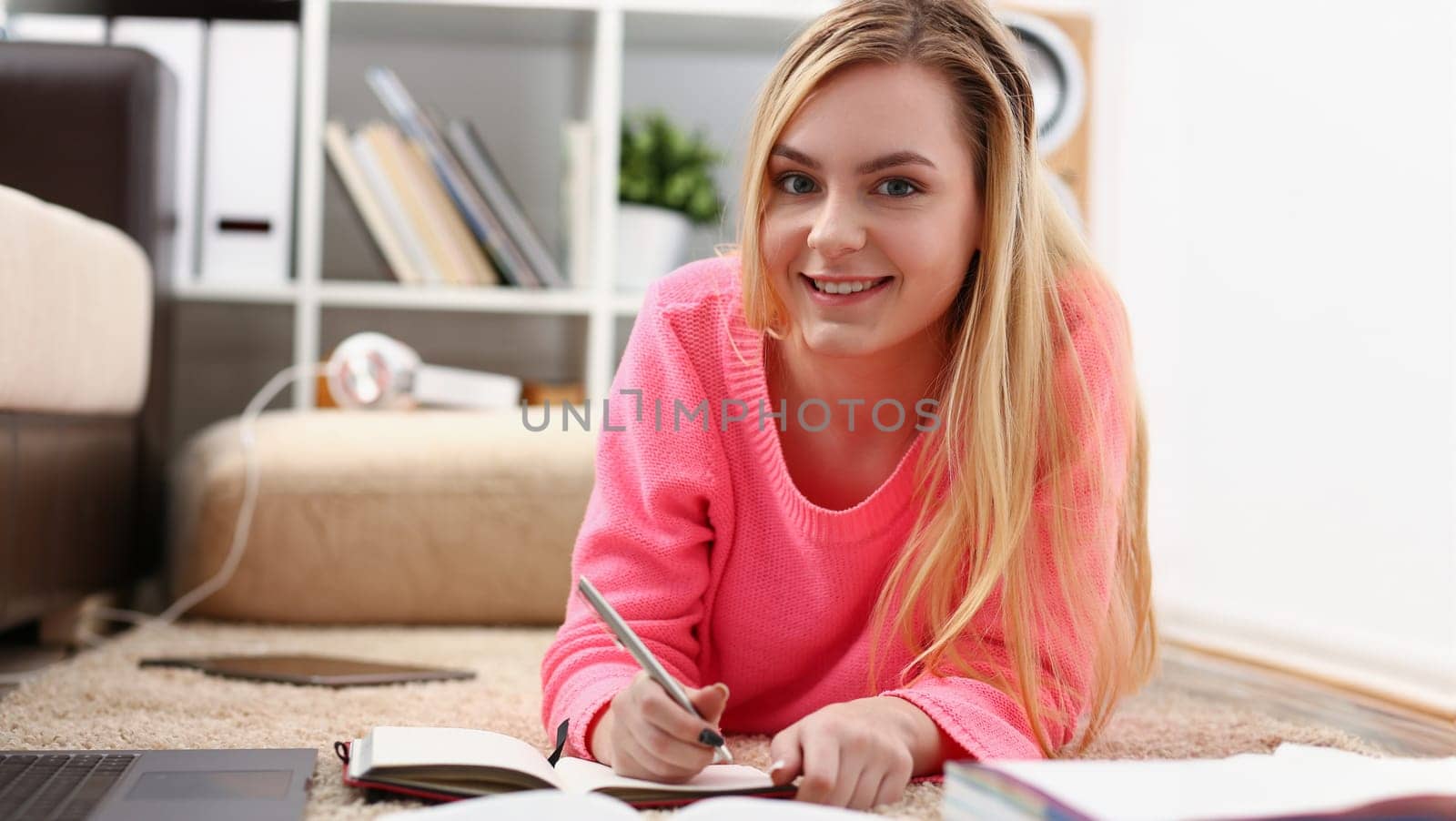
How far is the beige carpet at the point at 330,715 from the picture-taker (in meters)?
0.96

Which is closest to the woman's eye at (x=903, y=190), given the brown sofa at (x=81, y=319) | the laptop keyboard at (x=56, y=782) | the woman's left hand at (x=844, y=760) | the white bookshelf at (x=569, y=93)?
the woman's left hand at (x=844, y=760)

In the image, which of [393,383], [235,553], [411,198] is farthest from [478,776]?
[411,198]

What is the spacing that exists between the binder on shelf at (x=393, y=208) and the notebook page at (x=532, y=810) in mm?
1531

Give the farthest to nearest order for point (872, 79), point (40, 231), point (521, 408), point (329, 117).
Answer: point (329, 117), point (521, 408), point (40, 231), point (872, 79)

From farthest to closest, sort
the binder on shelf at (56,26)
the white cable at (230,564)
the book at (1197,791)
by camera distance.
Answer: the binder on shelf at (56,26), the white cable at (230,564), the book at (1197,791)

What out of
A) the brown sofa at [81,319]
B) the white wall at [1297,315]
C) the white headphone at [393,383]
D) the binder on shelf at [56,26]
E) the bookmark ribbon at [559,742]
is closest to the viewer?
the bookmark ribbon at [559,742]

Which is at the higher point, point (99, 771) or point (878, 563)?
point (878, 563)

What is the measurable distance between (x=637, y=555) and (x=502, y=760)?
310 millimetres

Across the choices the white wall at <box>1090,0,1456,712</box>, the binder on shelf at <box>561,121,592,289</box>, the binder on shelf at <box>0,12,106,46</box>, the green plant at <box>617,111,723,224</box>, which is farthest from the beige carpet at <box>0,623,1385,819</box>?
the binder on shelf at <box>0,12,106,46</box>

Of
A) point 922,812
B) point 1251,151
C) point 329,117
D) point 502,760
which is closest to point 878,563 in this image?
point 922,812

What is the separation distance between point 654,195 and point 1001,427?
124cm

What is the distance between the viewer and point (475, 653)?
4.86 feet

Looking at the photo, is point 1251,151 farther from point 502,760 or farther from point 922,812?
point 502,760

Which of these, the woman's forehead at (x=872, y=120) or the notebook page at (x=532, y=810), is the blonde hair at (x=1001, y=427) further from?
the notebook page at (x=532, y=810)
